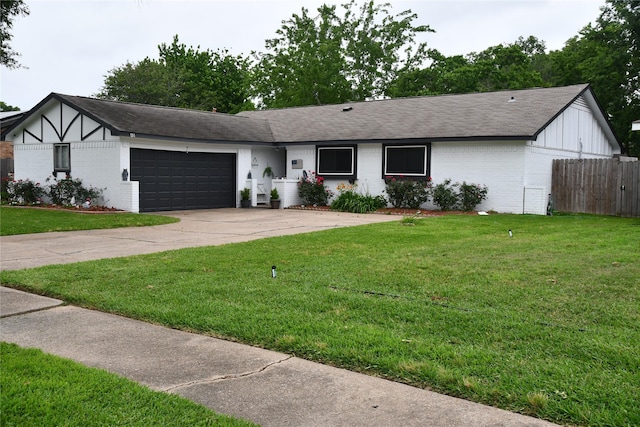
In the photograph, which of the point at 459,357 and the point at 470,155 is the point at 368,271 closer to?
the point at 459,357

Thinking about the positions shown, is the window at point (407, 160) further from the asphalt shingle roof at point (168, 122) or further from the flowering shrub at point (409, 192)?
the asphalt shingle roof at point (168, 122)

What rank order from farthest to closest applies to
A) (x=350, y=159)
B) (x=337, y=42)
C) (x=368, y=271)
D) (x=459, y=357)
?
1. (x=337, y=42)
2. (x=350, y=159)
3. (x=368, y=271)
4. (x=459, y=357)

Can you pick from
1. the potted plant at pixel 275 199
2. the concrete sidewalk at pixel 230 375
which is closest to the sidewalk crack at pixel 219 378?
the concrete sidewalk at pixel 230 375

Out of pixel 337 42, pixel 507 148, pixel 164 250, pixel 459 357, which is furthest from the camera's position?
pixel 337 42

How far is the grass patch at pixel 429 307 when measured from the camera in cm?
369

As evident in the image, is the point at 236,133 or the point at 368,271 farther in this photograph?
the point at 236,133

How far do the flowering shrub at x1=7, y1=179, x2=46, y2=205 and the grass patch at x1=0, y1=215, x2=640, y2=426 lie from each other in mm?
13692

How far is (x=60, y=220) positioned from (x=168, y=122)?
678cm

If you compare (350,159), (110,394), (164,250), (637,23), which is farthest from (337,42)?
(110,394)

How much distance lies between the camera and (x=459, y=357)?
4055 mm

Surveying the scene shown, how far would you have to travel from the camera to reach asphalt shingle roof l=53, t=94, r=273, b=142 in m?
18.5

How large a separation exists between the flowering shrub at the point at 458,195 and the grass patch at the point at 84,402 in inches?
642

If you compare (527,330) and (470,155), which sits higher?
(470,155)

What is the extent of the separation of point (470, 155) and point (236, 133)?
919 centimetres
